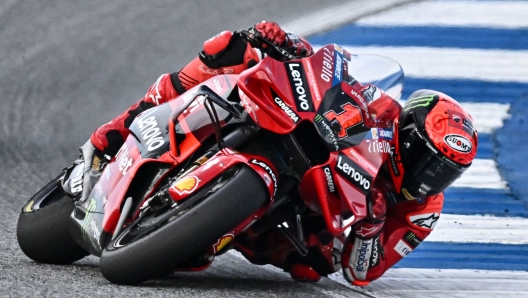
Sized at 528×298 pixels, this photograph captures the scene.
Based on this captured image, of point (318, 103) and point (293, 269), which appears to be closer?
point (318, 103)

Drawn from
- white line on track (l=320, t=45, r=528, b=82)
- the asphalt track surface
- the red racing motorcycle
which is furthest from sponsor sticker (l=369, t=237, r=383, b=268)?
the asphalt track surface

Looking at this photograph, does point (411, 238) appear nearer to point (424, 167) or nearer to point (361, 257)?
point (361, 257)

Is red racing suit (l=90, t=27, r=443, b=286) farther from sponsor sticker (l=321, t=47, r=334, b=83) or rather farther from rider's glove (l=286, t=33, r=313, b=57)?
sponsor sticker (l=321, t=47, r=334, b=83)

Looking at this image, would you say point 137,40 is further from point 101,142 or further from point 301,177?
point 301,177

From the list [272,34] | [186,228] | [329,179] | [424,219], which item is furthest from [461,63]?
[186,228]

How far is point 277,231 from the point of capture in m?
4.20

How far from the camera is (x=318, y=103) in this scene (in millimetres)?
3475

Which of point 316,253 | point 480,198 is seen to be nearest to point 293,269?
point 316,253

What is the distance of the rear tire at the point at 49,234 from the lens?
161 inches

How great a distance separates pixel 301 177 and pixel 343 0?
11.2ft

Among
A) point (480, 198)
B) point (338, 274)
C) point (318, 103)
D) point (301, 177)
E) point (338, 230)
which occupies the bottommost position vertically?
point (480, 198)

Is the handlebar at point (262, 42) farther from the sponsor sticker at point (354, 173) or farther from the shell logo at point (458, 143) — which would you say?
the shell logo at point (458, 143)

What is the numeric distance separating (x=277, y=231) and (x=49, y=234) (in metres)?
1.05

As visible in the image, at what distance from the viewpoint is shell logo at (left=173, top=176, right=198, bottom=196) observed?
3.27 metres
